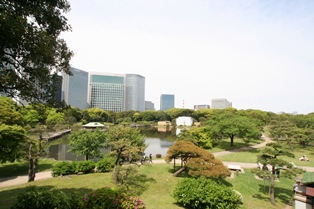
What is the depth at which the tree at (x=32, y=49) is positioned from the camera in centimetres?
436

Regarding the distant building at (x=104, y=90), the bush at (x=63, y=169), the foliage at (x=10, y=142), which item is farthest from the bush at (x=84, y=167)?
the distant building at (x=104, y=90)

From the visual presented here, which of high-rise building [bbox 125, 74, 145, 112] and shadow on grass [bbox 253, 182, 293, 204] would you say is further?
high-rise building [bbox 125, 74, 145, 112]

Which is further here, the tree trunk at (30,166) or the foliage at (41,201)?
the tree trunk at (30,166)

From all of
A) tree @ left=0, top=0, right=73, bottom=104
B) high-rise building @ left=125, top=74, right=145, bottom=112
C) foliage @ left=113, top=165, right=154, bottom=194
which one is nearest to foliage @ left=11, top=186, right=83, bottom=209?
tree @ left=0, top=0, right=73, bottom=104

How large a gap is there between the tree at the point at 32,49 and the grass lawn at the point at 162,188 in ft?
15.6

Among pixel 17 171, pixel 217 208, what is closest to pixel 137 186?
pixel 217 208

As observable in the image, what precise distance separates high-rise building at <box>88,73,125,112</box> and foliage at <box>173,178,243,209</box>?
4574 inches

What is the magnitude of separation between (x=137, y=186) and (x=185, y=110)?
69575mm

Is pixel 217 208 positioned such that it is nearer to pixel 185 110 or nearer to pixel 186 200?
pixel 186 200

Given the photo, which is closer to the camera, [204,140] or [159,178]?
[159,178]

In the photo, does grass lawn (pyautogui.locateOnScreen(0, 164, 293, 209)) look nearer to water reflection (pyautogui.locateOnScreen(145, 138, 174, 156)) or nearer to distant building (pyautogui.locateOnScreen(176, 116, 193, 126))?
water reflection (pyautogui.locateOnScreen(145, 138, 174, 156))

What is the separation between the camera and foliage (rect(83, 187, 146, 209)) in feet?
17.1

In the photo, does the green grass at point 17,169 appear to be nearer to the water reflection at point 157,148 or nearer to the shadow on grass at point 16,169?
the shadow on grass at point 16,169

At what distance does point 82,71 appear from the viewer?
100438 millimetres
